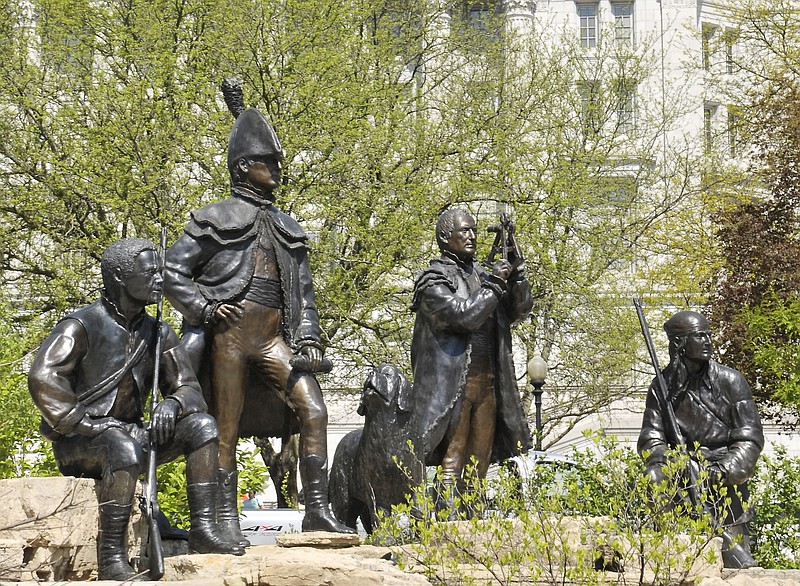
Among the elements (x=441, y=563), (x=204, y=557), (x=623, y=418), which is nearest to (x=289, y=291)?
(x=204, y=557)

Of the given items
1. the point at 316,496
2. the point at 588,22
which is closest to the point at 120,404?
the point at 316,496

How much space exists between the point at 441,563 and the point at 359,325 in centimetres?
1574

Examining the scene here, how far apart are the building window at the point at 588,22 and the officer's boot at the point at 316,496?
107 ft

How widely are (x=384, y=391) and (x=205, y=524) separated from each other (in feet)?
5.59

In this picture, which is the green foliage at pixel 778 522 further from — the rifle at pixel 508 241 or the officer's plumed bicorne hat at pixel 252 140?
the officer's plumed bicorne hat at pixel 252 140

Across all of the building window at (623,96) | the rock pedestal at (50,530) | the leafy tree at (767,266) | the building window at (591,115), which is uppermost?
the building window at (623,96)

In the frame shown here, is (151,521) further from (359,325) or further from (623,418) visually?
(623,418)

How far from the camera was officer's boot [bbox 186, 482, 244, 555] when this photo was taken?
22.0ft

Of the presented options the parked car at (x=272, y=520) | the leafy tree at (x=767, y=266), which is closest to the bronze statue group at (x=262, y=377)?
the parked car at (x=272, y=520)

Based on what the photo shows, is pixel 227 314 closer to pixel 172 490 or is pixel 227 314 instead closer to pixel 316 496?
pixel 316 496

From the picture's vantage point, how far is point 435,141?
2328 cm

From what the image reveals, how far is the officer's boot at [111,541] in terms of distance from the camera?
250 inches

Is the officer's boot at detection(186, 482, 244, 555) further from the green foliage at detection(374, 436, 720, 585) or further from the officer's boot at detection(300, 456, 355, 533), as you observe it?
the green foliage at detection(374, 436, 720, 585)

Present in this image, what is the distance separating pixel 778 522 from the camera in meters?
9.97
